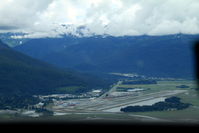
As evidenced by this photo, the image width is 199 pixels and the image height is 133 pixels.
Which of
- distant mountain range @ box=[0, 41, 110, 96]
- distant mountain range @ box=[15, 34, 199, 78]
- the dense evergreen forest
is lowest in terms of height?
the dense evergreen forest

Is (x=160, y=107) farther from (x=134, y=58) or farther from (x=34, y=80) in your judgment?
(x=134, y=58)

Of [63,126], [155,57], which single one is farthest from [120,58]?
[63,126]

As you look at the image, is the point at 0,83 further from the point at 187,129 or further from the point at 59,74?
the point at 187,129

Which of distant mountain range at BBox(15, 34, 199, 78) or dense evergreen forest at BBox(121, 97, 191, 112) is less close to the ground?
distant mountain range at BBox(15, 34, 199, 78)

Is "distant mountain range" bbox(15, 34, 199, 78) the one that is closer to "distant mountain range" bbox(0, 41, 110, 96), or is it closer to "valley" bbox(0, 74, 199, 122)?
"distant mountain range" bbox(0, 41, 110, 96)

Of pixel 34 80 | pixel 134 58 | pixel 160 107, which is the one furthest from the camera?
pixel 134 58

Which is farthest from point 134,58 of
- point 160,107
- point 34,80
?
point 160,107

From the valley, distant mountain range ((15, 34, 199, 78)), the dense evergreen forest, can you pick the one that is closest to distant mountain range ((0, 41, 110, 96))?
the valley

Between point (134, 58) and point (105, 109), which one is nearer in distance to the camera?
point (105, 109)
